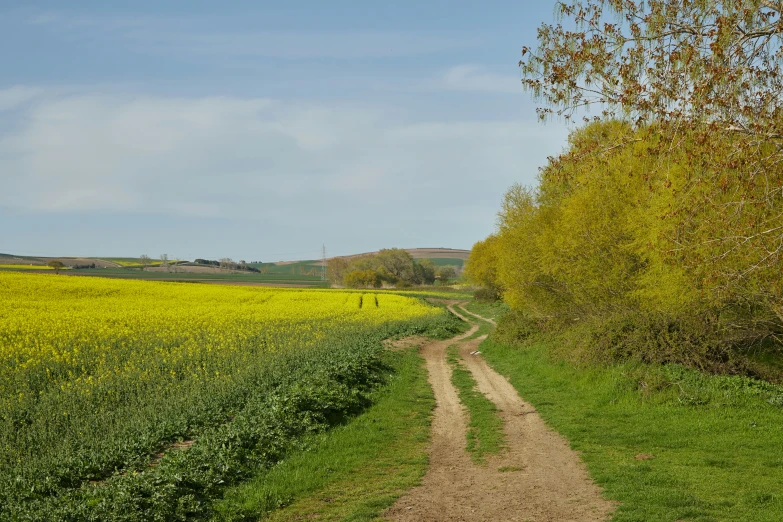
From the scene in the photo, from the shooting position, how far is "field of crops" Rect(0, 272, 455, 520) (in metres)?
9.77

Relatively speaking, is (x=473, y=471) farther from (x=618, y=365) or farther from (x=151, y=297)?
(x=151, y=297)

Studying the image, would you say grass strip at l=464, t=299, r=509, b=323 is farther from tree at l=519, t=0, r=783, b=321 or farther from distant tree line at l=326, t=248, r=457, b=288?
distant tree line at l=326, t=248, r=457, b=288

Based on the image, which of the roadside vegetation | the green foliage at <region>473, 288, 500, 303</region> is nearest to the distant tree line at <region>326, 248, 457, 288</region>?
the green foliage at <region>473, 288, 500, 303</region>

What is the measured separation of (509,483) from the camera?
34.4 feet

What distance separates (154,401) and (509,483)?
1005 centimetres

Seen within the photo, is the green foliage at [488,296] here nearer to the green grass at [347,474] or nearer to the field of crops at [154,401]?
Result: the field of crops at [154,401]

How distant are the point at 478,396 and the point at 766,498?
9959 mm

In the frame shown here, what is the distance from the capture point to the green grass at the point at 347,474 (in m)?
9.37

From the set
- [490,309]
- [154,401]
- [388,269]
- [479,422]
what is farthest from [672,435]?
[388,269]

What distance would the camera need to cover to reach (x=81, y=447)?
12.5 meters

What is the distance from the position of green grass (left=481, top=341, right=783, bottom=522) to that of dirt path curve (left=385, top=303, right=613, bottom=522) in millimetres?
410

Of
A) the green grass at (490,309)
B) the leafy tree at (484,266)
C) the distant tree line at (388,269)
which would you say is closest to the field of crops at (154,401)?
the green grass at (490,309)

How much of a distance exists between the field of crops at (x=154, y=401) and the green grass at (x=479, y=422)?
10.1 feet

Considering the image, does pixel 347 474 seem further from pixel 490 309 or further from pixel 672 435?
pixel 490 309
